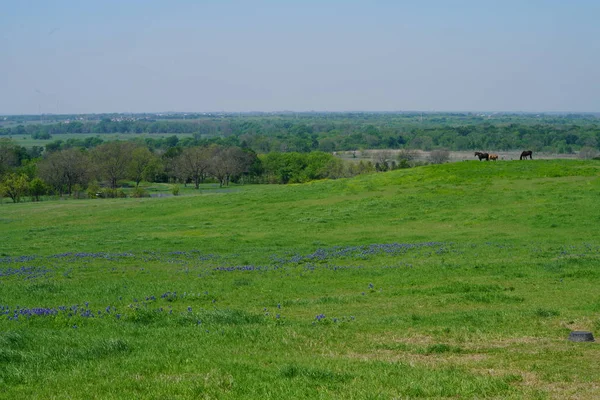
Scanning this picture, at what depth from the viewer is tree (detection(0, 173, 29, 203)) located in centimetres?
9344

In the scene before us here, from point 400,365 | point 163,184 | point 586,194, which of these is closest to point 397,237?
point 586,194

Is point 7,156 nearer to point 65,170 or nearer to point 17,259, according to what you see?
point 65,170

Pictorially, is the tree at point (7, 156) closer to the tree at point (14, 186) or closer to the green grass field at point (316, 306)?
the tree at point (14, 186)

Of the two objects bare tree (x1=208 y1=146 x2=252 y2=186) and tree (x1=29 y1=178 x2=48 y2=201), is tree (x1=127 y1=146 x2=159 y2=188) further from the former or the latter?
tree (x1=29 y1=178 x2=48 y2=201)

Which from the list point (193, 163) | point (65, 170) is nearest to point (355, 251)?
point (65, 170)

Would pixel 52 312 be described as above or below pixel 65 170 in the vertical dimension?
above

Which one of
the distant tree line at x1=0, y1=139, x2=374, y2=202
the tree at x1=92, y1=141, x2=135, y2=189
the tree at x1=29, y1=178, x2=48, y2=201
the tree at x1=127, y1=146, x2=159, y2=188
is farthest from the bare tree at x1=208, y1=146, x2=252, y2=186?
the tree at x1=29, y1=178, x2=48, y2=201

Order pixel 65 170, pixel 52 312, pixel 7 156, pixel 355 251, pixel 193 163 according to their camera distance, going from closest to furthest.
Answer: pixel 52 312
pixel 355 251
pixel 65 170
pixel 193 163
pixel 7 156

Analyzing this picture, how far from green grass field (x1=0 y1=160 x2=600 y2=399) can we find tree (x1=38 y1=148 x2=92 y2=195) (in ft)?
214

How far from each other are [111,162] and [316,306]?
10482 cm

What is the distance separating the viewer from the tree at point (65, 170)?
105312 millimetres

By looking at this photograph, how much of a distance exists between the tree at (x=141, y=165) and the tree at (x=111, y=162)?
2.00 metres

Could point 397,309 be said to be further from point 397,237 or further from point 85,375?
point 397,237

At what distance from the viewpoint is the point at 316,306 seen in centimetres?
1670
